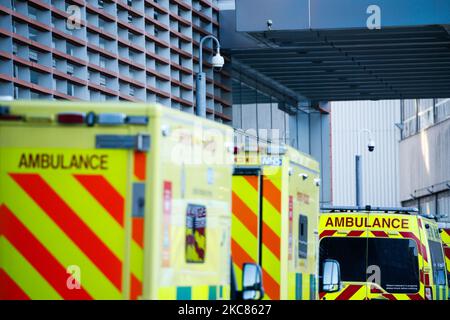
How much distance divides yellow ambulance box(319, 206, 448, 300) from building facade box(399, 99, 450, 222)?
45207 mm

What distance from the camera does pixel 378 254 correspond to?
18703mm

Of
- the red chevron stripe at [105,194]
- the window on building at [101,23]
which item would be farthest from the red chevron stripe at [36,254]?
the window on building at [101,23]

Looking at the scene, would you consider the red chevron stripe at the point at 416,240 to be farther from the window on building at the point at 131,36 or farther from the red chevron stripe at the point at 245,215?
the window on building at the point at 131,36

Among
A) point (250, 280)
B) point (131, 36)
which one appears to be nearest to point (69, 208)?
point (250, 280)

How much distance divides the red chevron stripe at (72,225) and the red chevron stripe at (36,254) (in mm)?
178

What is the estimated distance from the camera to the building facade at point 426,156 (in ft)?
221

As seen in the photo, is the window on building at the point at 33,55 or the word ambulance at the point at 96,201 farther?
the window on building at the point at 33,55

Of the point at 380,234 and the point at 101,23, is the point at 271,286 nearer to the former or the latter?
the point at 380,234

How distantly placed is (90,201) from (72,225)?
188 mm

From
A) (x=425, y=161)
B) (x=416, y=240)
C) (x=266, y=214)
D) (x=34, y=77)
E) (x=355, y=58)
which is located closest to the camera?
(x=266, y=214)

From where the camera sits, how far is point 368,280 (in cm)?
1864

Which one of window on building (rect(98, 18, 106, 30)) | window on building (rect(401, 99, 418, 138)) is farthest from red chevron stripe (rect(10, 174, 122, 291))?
window on building (rect(401, 99, 418, 138))

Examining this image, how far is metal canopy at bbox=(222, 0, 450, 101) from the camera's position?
33.2m
